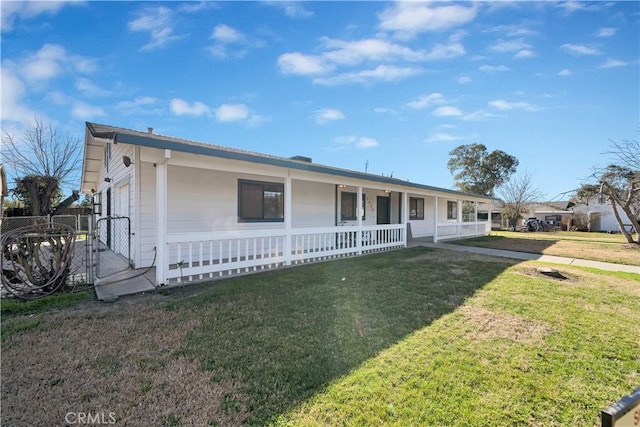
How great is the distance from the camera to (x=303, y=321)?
4.09 m

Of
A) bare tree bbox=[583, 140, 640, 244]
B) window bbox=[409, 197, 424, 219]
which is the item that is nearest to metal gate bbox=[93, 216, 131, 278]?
window bbox=[409, 197, 424, 219]

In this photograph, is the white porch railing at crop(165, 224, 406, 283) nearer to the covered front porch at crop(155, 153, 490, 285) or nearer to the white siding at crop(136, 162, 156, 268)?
the covered front porch at crop(155, 153, 490, 285)

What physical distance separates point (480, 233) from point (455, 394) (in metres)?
18.5

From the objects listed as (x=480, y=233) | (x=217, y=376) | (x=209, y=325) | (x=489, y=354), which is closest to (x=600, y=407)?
(x=489, y=354)

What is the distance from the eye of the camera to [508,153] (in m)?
35.9

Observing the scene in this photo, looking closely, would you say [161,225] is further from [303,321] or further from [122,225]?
[122,225]

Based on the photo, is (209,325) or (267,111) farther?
(267,111)

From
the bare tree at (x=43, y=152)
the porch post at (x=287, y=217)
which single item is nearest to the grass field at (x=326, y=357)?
the porch post at (x=287, y=217)

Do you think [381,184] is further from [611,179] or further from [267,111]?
[611,179]

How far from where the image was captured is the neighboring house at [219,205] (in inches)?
229

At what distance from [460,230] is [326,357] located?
15530 mm

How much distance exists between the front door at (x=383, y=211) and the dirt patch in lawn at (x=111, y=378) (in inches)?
436

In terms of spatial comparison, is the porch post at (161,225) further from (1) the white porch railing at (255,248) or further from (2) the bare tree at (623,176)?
(2) the bare tree at (623,176)

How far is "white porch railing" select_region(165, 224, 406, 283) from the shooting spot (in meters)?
6.13
